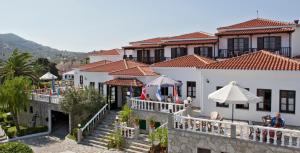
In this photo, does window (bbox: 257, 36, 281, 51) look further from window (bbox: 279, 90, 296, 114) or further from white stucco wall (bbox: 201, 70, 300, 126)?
window (bbox: 279, 90, 296, 114)

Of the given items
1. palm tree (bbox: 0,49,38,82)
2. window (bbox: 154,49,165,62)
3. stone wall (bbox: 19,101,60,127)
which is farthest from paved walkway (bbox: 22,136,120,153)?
window (bbox: 154,49,165,62)

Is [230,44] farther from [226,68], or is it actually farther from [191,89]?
[226,68]

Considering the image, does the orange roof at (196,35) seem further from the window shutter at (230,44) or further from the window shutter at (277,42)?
the window shutter at (277,42)

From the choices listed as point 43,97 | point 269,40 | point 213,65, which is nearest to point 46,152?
point 43,97

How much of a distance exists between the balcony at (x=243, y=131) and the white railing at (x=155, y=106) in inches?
136

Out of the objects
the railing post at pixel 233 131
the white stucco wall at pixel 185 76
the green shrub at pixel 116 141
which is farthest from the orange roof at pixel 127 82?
the railing post at pixel 233 131

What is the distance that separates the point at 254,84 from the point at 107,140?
11.9 m

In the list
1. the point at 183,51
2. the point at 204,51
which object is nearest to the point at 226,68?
the point at 204,51

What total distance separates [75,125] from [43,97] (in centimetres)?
825

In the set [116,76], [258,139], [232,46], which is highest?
[232,46]

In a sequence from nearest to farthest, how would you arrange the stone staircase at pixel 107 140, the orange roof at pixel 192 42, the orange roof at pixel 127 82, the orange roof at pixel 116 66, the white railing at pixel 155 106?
the stone staircase at pixel 107 140 < the white railing at pixel 155 106 < the orange roof at pixel 127 82 < the orange roof at pixel 192 42 < the orange roof at pixel 116 66

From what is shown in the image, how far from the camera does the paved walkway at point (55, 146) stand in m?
24.3

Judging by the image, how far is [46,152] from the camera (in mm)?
25359

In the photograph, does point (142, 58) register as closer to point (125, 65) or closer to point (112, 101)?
point (125, 65)
